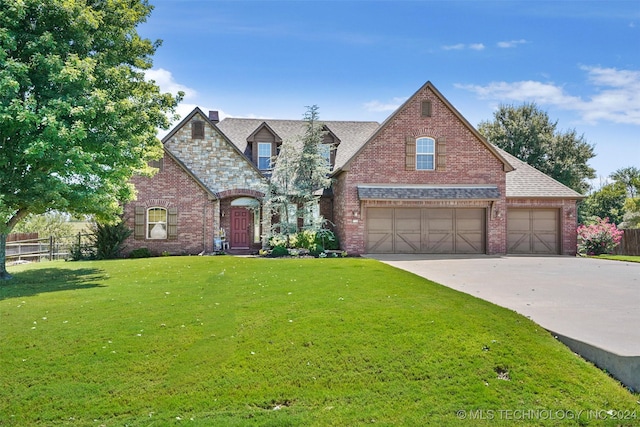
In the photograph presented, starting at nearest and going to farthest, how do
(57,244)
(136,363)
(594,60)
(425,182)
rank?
(136,363), (594,60), (425,182), (57,244)

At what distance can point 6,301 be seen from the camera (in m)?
10.3

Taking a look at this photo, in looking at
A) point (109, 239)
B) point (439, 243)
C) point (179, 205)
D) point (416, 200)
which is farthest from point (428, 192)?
point (109, 239)

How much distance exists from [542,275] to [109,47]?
16241 millimetres

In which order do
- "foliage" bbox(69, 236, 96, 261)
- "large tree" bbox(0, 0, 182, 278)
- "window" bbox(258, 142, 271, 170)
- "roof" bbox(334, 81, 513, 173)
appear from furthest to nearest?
"window" bbox(258, 142, 271, 170) → "roof" bbox(334, 81, 513, 173) → "foliage" bbox(69, 236, 96, 261) → "large tree" bbox(0, 0, 182, 278)

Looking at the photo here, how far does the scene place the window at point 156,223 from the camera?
22.6 meters

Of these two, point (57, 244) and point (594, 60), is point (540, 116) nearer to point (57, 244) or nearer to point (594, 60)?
point (594, 60)

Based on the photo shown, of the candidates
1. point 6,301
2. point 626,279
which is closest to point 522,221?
point 626,279

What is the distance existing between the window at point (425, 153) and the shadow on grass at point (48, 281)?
48.9 feet

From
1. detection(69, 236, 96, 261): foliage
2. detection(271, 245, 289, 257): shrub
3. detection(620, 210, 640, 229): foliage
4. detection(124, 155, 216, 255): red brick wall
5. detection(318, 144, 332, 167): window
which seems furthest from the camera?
detection(620, 210, 640, 229): foliage

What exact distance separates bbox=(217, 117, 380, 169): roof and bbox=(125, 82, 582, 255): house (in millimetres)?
3904

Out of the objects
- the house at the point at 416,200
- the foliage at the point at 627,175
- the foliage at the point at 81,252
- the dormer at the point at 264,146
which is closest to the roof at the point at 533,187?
the house at the point at 416,200

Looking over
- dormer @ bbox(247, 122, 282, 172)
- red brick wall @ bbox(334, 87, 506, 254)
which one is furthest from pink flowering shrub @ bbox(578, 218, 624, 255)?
dormer @ bbox(247, 122, 282, 172)

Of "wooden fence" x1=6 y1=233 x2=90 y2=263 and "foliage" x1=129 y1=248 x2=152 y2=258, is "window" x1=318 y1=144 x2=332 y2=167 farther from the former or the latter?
"wooden fence" x1=6 y1=233 x2=90 y2=263

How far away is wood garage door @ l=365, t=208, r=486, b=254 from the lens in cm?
2217
